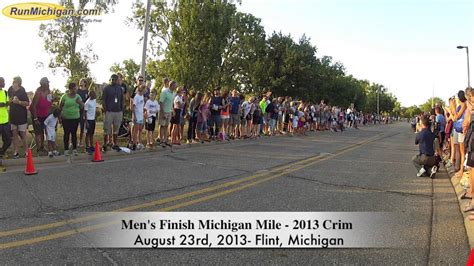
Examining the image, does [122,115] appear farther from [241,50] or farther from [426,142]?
[241,50]

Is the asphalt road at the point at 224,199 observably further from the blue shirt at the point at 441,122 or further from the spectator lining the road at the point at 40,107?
the blue shirt at the point at 441,122

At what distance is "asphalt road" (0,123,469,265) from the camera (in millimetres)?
4176

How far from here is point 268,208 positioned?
582 cm

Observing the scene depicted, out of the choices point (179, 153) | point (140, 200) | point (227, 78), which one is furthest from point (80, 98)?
point (227, 78)

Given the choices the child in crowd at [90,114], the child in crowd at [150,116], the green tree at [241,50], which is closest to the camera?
the child in crowd at [90,114]

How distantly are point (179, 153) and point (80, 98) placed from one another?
3.07 metres

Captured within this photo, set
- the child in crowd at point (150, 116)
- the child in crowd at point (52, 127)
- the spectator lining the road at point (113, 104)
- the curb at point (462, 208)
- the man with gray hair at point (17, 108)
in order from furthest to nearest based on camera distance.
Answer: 1. the child in crowd at point (150, 116)
2. the spectator lining the road at point (113, 104)
3. the child in crowd at point (52, 127)
4. the man with gray hair at point (17, 108)
5. the curb at point (462, 208)

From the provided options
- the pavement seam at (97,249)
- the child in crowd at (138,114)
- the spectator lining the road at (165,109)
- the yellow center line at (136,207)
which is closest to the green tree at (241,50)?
the spectator lining the road at (165,109)

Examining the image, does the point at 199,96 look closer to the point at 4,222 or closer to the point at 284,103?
the point at 284,103

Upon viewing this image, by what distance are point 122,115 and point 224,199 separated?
248 inches

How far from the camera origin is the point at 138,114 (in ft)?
38.3

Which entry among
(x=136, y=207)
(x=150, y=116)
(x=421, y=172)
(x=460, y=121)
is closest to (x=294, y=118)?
(x=150, y=116)

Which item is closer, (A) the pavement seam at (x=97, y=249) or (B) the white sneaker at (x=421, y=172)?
(A) the pavement seam at (x=97, y=249)

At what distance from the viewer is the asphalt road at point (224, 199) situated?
4176 millimetres
